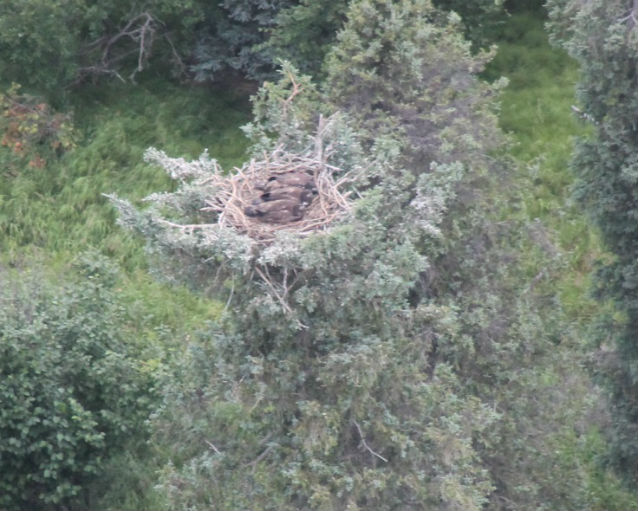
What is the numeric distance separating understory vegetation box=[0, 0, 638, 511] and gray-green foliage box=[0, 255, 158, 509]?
0.10 feet

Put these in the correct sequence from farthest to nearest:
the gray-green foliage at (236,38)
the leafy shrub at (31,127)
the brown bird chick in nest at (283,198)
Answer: the leafy shrub at (31,127) → the gray-green foliage at (236,38) → the brown bird chick in nest at (283,198)

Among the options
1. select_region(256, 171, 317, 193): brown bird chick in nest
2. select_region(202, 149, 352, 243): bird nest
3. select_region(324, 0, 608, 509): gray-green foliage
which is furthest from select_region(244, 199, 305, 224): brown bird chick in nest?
select_region(324, 0, 608, 509): gray-green foliage

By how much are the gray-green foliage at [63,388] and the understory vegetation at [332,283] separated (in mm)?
31

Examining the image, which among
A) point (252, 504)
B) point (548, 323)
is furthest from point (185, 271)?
point (548, 323)

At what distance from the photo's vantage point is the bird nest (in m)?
8.06

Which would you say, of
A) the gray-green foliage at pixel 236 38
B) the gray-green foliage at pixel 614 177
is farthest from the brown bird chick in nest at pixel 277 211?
the gray-green foliage at pixel 236 38

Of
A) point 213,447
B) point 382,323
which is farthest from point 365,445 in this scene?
point 213,447

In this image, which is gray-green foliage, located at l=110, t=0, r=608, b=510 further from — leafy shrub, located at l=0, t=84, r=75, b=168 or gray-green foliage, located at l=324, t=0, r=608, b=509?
leafy shrub, located at l=0, t=84, r=75, b=168

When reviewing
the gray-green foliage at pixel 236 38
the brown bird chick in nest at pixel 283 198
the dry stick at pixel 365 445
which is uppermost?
the brown bird chick in nest at pixel 283 198

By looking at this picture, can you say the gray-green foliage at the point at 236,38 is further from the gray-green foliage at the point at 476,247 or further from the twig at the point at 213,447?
the twig at the point at 213,447

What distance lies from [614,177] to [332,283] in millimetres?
3961

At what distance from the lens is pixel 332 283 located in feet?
26.8

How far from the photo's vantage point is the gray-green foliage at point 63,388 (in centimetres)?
1195

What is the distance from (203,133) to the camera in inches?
688
